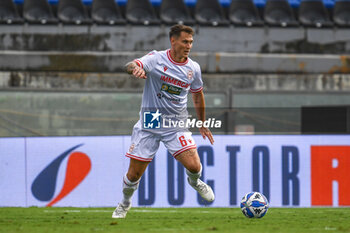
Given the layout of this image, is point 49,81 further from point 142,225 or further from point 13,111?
point 142,225

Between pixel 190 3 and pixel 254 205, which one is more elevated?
pixel 190 3

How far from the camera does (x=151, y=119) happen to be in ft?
25.1

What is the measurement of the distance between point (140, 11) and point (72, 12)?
5.99ft

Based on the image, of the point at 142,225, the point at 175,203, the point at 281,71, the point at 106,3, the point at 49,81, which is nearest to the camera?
the point at 142,225

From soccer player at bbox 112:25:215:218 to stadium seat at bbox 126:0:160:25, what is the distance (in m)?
10.2

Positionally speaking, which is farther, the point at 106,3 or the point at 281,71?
the point at 106,3

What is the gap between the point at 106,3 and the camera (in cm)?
1820

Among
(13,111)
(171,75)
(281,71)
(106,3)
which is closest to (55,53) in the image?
(106,3)

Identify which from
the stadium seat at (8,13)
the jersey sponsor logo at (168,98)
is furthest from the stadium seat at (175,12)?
the jersey sponsor logo at (168,98)

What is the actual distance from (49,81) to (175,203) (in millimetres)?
5421

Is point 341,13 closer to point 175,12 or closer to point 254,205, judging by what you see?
point 175,12

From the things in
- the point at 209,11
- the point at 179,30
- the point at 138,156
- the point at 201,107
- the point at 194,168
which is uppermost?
the point at 209,11

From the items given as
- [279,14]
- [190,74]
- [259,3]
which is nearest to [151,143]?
[190,74]

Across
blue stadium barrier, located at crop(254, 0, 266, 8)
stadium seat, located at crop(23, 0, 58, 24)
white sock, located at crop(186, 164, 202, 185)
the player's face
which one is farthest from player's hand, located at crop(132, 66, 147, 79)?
blue stadium barrier, located at crop(254, 0, 266, 8)
